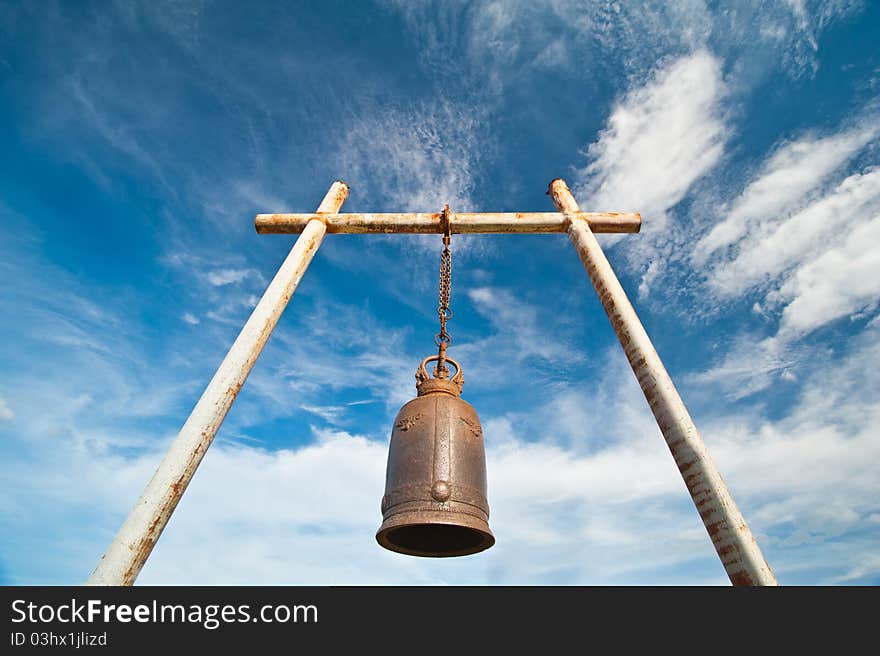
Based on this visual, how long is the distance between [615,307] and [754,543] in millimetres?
1821

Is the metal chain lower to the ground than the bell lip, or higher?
higher

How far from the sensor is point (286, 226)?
489cm

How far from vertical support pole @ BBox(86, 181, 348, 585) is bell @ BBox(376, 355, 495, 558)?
1.37 metres

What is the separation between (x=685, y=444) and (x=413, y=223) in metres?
3.29

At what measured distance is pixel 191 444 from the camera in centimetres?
305

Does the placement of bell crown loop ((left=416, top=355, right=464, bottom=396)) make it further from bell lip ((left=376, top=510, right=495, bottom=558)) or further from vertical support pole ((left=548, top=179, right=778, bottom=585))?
vertical support pole ((left=548, top=179, right=778, bottom=585))

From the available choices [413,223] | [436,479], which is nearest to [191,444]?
[436,479]

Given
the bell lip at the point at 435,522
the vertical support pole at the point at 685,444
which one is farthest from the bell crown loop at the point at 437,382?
the vertical support pole at the point at 685,444

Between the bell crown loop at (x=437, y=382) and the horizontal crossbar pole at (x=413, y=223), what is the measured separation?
149cm

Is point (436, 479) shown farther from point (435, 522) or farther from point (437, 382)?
point (437, 382)

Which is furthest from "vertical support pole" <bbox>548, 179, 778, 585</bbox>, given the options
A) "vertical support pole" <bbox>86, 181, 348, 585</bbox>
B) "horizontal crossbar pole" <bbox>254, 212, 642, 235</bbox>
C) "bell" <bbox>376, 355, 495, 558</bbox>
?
"vertical support pole" <bbox>86, 181, 348, 585</bbox>

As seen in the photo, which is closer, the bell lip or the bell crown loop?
the bell lip

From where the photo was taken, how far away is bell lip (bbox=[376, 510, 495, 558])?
332 cm
